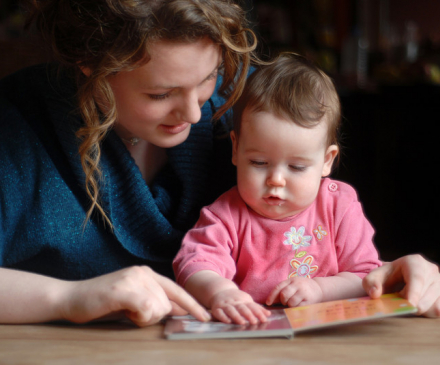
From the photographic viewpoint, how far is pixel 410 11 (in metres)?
3.47

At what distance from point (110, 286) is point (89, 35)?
1.41ft

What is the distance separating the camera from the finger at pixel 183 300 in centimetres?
68

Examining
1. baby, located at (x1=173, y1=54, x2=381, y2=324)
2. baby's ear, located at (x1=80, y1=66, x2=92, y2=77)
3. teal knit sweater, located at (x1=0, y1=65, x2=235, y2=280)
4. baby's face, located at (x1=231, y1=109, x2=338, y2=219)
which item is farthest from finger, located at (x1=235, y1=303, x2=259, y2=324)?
baby's ear, located at (x1=80, y1=66, x2=92, y2=77)

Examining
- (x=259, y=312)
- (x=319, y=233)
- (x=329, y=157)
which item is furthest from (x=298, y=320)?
(x=329, y=157)

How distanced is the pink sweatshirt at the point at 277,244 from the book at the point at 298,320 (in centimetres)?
14

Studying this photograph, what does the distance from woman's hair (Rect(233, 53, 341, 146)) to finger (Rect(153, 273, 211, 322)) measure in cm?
34

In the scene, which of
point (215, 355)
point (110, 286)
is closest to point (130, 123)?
point (110, 286)

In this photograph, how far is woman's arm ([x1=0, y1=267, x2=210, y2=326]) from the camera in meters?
0.65

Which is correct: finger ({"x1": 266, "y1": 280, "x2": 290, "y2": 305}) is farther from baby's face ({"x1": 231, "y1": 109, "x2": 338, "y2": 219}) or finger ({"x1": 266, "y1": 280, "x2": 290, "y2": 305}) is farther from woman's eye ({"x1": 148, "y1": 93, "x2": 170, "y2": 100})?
woman's eye ({"x1": 148, "y1": 93, "x2": 170, "y2": 100})

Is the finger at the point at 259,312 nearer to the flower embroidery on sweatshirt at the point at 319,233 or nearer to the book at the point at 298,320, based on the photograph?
the book at the point at 298,320

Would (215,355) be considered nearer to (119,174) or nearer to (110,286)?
(110,286)

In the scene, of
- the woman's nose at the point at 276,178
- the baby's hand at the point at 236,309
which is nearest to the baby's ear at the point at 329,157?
the woman's nose at the point at 276,178

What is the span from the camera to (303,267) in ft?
2.82

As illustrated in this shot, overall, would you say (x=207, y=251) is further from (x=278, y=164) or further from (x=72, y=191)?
(x=72, y=191)
